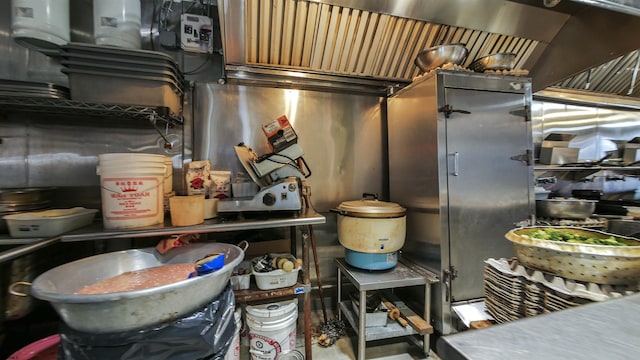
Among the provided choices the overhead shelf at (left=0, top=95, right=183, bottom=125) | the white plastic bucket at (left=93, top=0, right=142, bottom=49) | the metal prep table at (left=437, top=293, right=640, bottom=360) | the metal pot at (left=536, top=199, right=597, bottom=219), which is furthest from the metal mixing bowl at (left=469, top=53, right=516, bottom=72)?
the white plastic bucket at (left=93, top=0, right=142, bottom=49)

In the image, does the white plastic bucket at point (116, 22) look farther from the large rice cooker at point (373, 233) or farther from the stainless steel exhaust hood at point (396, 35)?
the large rice cooker at point (373, 233)

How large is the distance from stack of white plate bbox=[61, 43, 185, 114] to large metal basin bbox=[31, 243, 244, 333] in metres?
1.01

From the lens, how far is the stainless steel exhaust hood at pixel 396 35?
6.01ft

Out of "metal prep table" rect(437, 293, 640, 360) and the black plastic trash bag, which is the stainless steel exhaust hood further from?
"metal prep table" rect(437, 293, 640, 360)

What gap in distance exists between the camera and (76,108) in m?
1.62

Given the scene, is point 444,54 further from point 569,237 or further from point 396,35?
point 569,237

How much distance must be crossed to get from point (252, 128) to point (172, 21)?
113 centimetres

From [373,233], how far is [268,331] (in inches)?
38.6

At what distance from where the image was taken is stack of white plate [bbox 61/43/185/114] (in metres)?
1.46

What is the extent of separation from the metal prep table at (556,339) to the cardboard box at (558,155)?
9.70ft

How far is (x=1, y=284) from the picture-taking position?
4.29 ft

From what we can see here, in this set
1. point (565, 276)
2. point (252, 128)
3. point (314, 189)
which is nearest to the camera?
point (565, 276)

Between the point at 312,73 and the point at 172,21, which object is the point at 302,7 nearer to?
the point at 312,73

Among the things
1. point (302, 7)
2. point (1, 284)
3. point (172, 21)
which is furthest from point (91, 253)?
point (302, 7)
